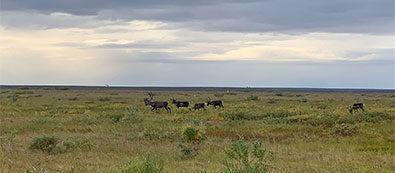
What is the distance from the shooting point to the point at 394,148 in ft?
55.4

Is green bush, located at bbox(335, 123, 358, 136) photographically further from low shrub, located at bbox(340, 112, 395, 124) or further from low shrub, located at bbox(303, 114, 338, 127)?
low shrub, located at bbox(340, 112, 395, 124)

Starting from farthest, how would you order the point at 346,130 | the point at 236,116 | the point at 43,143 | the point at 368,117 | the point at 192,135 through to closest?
the point at 236,116 → the point at 368,117 → the point at 346,130 → the point at 192,135 → the point at 43,143

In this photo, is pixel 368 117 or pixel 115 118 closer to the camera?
pixel 368 117

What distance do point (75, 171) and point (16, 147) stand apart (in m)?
5.80

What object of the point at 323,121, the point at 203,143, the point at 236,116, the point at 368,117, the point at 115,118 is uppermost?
the point at 368,117

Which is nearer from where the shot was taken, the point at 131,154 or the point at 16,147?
the point at 131,154

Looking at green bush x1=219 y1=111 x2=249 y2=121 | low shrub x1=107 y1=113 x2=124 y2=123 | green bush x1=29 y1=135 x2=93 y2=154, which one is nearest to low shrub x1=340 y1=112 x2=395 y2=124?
green bush x1=219 y1=111 x2=249 y2=121

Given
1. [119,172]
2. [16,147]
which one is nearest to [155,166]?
[119,172]

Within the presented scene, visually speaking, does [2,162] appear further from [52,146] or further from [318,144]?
[318,144]

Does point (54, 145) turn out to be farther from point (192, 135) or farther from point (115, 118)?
point (115, 118)

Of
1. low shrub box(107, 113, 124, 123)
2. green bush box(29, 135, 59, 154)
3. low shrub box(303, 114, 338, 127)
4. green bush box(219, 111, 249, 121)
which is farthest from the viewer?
green bush box(219, 111, 249, 121)

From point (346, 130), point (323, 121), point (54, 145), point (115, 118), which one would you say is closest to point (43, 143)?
point (54, 145)

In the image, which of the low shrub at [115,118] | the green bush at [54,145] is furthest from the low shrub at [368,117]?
the green bush at [54,145]

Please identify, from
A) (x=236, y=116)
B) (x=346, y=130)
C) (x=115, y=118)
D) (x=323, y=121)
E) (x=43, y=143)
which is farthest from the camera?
(x=236, y=116)
